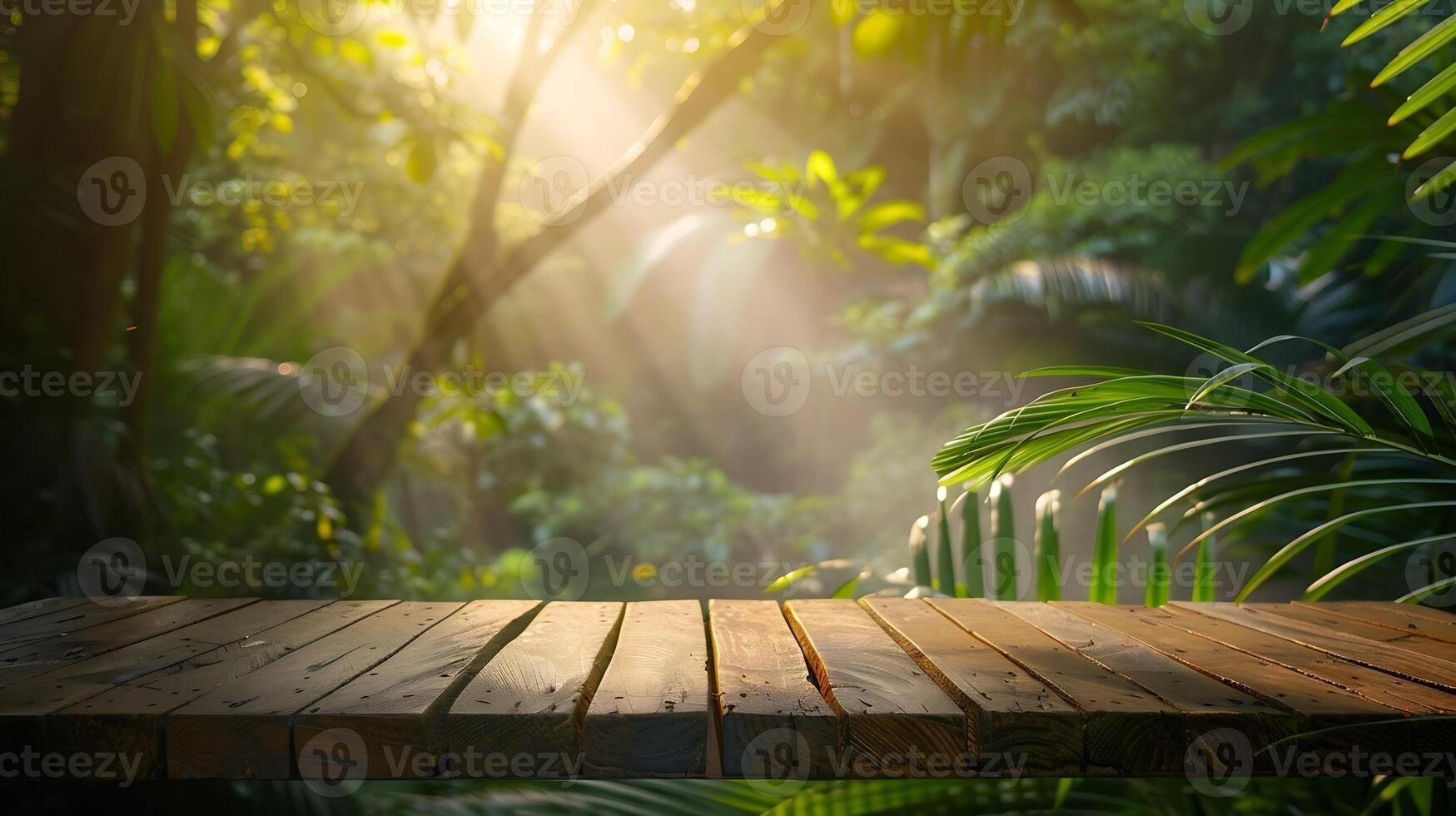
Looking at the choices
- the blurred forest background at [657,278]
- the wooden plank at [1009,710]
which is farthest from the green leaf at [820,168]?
the wooden plank at [1009,710]

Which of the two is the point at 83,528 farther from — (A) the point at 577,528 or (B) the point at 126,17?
(A) the point at 577,528

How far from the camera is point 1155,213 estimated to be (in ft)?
22.7

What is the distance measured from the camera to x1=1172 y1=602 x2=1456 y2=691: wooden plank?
1205mm
